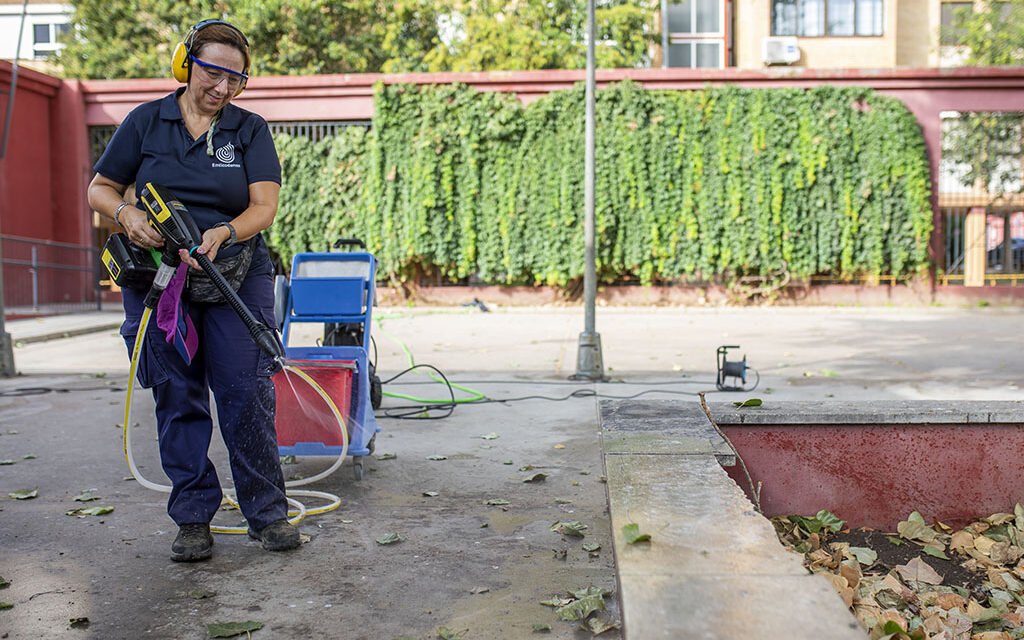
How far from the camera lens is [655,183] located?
1889cm

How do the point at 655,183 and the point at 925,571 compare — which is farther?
the point at 655,183

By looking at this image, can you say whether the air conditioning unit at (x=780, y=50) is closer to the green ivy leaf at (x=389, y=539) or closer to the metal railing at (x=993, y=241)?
the metal railing at (x=993, y=241)

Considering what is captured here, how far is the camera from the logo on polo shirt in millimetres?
3684

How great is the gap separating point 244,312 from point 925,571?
9.58ft

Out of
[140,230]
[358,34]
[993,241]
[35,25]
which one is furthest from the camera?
[35,25]

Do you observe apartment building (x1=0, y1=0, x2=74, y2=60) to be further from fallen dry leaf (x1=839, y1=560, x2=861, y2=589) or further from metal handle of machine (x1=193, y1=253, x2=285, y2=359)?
fallen dry leaf (x1=839, y1=560, x2=861, y2=589)

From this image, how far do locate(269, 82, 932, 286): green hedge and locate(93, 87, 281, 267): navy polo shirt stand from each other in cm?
1520

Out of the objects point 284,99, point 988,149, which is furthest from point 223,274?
point 988,149

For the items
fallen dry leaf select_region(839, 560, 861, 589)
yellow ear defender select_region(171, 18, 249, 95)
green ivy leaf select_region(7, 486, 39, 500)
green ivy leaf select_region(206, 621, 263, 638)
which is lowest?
fallen dry leaf select_region(839, 560, 861, 589)

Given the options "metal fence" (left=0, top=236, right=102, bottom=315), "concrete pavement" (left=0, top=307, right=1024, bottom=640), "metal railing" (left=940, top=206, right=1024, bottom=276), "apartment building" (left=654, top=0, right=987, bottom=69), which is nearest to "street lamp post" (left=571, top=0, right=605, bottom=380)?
"concrete pavement" (left=0, top=307, right=1024, bottom=640)

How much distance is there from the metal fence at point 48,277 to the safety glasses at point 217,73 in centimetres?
1501

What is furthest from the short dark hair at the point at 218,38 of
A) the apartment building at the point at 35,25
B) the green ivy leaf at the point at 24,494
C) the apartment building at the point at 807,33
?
the apartment building at the point at 35,25

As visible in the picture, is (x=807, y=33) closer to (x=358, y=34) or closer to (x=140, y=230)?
(x=358, y=34)

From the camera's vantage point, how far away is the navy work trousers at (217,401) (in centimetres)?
372
